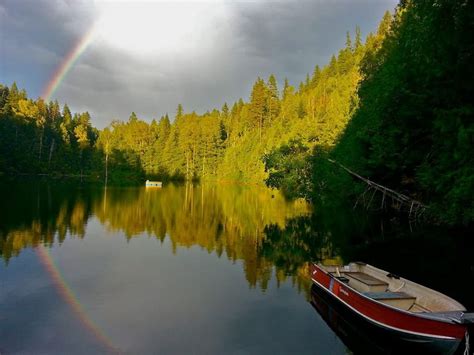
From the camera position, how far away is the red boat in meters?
11.2

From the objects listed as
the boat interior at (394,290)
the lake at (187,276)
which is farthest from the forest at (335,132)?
the boat interior at (394,290)

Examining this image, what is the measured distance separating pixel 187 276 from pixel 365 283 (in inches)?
390

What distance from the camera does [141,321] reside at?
15195 millimetres

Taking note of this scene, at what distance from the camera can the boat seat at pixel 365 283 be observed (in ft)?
53.1

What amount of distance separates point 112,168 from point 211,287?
403 ft

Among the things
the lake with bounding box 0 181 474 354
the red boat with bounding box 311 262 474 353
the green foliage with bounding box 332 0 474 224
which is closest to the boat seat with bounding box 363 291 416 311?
the red boat with bounding box 311 262 474 353

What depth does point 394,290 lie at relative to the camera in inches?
617

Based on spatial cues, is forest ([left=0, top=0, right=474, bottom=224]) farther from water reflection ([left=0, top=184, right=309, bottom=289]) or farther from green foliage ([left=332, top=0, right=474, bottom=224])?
water reflection ([left=0, top=184, right=309, bottom=289])

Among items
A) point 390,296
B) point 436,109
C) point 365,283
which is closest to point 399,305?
point 390,296

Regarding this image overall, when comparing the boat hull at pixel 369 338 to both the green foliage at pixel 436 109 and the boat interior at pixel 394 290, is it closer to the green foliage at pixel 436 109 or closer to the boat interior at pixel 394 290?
the boat interior at pixel 394 290

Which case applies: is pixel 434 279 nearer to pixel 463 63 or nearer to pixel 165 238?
pixel 463 63

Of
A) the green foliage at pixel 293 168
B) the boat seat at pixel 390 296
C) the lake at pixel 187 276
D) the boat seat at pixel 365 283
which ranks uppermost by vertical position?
the green foliage at pixel 293 168

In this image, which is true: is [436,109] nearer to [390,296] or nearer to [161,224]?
[390,296]

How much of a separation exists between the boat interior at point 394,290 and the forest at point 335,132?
7.99m
